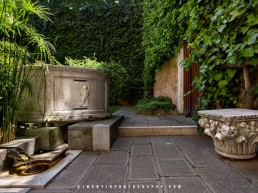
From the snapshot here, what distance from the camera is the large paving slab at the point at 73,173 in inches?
63.7

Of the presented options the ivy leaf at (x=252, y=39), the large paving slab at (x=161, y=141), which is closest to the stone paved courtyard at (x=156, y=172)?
the large paving slab at (x=161, y=141)

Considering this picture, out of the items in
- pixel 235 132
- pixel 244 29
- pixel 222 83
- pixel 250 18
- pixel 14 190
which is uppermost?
pixel 250 18

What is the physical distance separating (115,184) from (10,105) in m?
1.76

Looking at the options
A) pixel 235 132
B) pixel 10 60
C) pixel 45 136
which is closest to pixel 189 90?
pixel 235 132

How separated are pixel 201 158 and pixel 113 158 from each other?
1.08 m

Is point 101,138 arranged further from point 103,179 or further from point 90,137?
point 103,179

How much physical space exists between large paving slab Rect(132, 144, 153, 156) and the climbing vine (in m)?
1.17

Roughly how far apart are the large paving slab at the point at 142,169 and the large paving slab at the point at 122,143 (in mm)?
455

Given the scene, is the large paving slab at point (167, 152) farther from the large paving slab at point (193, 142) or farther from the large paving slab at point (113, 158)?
the large paving slab at point (113, 158)

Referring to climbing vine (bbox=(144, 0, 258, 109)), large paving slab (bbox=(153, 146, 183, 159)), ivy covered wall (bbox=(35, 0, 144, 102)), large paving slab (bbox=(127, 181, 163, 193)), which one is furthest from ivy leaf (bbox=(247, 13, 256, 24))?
ivy covered wall (bbox=(35, 0, 144, 102))

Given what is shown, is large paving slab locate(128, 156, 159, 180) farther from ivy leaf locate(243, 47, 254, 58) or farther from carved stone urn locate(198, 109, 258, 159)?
ivy leaf locate(243, 47, 254, 58)

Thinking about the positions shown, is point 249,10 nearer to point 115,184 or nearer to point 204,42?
point 204,42

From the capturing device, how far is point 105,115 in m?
3.66

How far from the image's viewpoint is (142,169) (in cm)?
191
